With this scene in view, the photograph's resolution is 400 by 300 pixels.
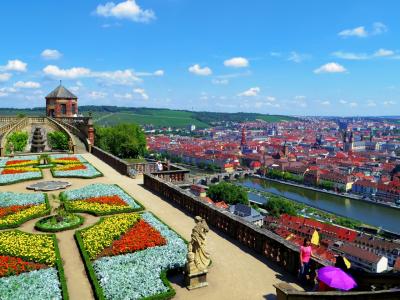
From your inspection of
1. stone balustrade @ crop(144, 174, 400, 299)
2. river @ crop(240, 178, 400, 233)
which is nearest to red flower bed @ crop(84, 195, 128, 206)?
stone balustrade @ crop(144, 174, 400, 299)

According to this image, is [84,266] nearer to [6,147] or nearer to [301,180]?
[6,147]

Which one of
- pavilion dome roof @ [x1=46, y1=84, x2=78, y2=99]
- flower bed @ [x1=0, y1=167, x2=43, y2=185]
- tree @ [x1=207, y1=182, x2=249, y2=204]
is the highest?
pavilion dome roof @ [x1=46, y1=84, x2=78, y2=99]

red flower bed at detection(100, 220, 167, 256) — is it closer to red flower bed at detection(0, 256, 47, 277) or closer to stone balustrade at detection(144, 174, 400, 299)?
red flower bed at detection(0, 256, 47, 277)

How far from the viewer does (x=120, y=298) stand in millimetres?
9445

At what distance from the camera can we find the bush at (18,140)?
1684 inches

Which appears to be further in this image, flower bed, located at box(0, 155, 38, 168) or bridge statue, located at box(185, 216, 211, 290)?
flower bed, located at box(0, 155, 38, 168)

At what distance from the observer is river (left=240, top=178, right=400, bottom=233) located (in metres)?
94.4

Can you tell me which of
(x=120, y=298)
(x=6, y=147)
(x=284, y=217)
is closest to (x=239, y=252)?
(x=120, y=298)

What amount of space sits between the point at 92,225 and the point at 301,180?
134 m

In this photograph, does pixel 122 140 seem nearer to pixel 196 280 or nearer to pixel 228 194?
pixel 228 194

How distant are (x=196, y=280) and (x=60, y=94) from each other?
50290mm

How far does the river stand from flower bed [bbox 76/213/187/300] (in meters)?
87.5

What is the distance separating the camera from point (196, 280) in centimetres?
1022

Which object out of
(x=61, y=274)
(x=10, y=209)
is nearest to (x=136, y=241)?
(x=61, y=274)
